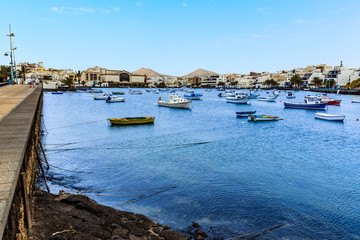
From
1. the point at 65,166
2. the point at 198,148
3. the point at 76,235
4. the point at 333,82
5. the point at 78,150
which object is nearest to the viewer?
the point at 76,235

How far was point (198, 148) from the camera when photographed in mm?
25969

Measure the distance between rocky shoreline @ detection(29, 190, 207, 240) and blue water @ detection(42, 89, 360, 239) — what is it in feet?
3.65

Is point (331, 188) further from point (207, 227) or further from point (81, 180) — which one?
point (81, 180)

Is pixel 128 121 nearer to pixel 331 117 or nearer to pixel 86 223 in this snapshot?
pixel 86 223

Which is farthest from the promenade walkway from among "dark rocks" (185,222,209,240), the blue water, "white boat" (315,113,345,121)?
"white boat" (315,113,345,121)

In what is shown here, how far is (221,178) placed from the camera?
17.5m

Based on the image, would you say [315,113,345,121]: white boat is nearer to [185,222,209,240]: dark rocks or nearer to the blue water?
the blue water

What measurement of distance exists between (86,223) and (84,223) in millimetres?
71

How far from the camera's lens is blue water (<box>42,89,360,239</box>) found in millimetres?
12086

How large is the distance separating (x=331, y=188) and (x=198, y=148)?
39.8 ft

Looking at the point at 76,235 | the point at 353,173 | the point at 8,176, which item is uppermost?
the point at 8,176

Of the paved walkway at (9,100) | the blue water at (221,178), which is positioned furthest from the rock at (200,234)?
the paved walkway at (9,100)

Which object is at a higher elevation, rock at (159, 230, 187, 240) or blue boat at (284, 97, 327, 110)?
blue boat at (284, 97, 327, 110)

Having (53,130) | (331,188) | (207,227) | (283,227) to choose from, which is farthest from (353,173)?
(53,130)
